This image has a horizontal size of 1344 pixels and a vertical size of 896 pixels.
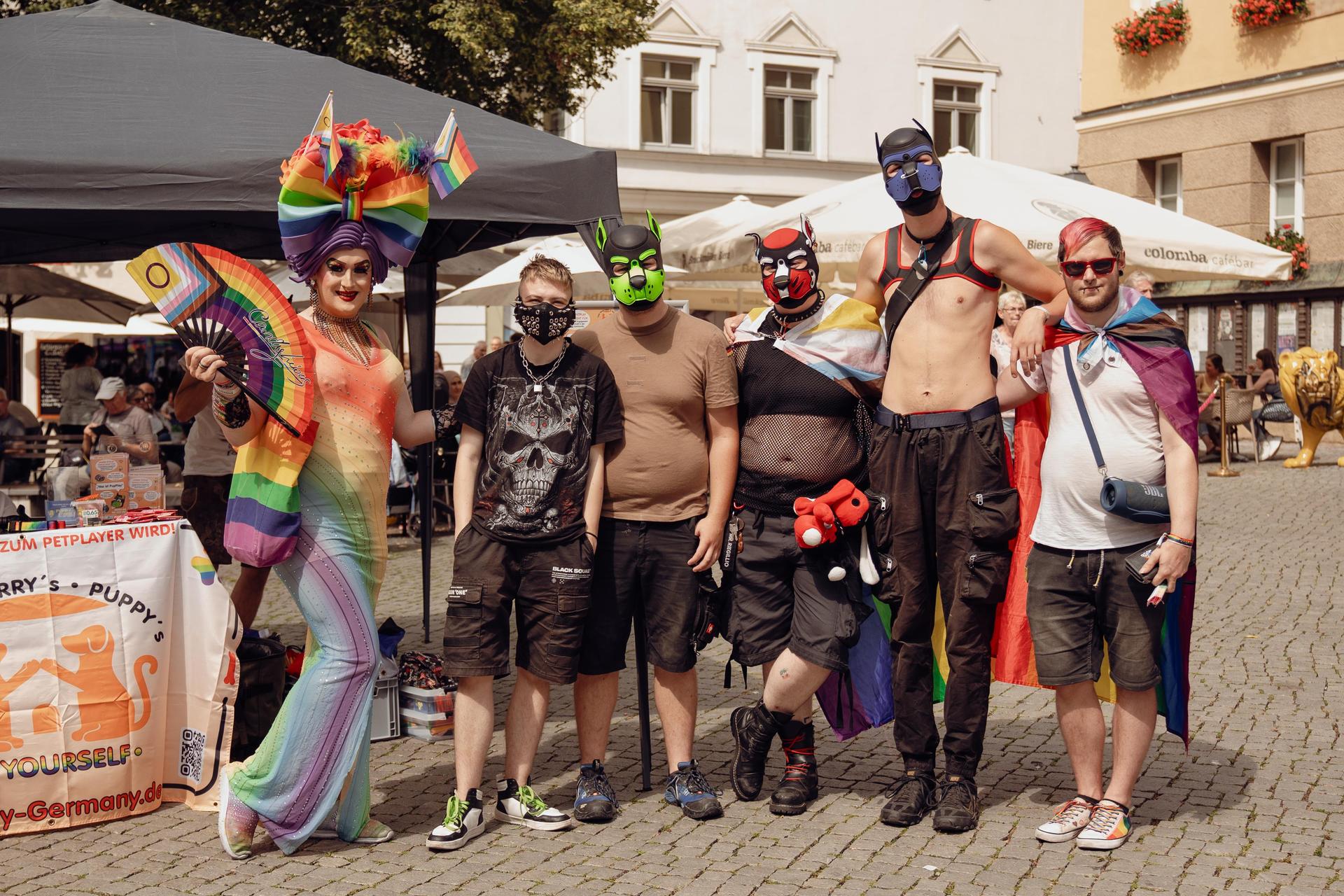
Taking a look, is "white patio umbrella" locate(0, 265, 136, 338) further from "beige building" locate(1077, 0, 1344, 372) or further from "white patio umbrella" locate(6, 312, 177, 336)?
"beige building" locate(1077, 0, 1344, 372)

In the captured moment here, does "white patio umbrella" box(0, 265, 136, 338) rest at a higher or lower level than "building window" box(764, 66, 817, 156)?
lower

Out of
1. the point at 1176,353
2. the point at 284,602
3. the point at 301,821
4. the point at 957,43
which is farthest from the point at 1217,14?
the point at 301,821

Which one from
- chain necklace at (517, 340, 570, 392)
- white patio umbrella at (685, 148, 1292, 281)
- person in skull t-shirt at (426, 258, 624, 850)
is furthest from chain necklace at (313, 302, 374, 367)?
white patio umbrella at (685, 148, 1292, 281)

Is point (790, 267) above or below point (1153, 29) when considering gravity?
below

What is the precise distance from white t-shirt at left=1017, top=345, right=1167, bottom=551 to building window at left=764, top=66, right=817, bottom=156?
27.1 metres

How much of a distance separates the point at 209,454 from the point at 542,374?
11.4 ft

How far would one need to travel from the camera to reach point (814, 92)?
3142cm

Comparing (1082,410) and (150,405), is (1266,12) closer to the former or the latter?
(150,405)

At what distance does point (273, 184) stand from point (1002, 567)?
120 inches

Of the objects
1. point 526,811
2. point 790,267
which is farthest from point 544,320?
point 526,811

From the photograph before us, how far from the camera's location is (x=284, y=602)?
930 cm

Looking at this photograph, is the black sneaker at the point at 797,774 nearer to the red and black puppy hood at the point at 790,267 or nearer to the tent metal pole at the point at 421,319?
the red and black puppy hood at the point at 790,267

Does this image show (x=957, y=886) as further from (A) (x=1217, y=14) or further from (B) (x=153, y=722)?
(A) (x=1217, y=14)

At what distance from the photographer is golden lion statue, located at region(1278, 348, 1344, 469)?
16531 mm
